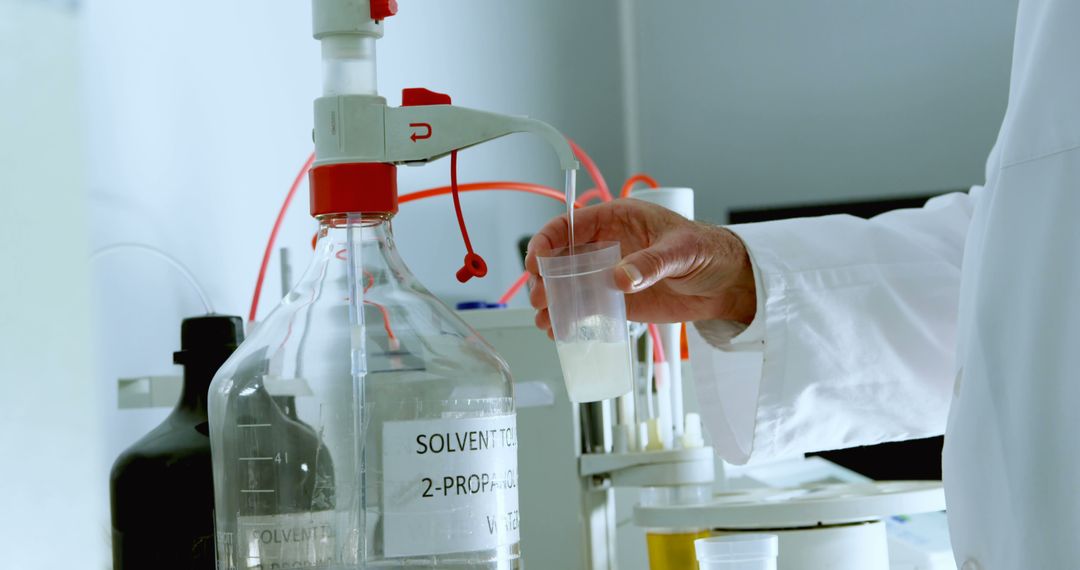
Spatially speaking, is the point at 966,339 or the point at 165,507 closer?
the point at 165,507

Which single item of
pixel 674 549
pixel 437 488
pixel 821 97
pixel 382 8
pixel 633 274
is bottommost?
pixel 674 549

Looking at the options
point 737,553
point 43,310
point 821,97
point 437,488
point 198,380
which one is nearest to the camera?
point 43,310

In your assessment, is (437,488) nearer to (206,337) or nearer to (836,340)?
(206,337)

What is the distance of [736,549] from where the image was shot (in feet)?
2.60

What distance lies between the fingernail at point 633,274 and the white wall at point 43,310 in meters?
0.37

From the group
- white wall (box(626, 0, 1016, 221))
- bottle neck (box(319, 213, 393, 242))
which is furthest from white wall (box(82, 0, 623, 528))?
white wall (box(626, 0, 1016, 221))

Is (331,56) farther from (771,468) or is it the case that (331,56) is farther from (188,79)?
(771,468)

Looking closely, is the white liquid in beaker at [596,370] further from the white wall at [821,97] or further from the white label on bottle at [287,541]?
the white wall at [821,97]

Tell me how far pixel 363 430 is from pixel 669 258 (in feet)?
1.01

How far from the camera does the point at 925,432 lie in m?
1.10

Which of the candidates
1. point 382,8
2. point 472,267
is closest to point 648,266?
point 472,267

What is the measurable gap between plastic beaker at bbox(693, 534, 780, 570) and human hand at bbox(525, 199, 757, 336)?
0.20 meters

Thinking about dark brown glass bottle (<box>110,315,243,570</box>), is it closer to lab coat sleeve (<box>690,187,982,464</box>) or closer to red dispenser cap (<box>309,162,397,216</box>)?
red dispenser cap (<box>309,162,397,216</box>)

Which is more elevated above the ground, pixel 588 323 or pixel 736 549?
pixel 588 323
